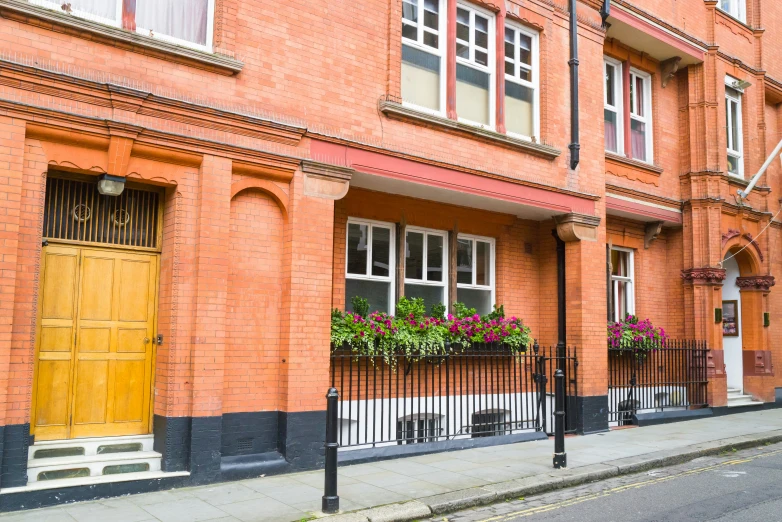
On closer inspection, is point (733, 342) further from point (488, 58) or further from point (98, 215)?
point (98, 215)

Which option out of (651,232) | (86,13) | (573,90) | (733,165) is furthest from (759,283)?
(86,13)

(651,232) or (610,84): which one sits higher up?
(610,84)

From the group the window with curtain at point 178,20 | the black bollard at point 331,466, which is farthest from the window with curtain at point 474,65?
the black bollard at point 331,466

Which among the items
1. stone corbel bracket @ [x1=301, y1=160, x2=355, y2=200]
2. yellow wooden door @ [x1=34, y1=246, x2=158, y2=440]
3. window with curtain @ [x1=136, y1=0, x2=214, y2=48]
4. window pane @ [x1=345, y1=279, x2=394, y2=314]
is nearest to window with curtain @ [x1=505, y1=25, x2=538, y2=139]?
window pane @ [x1=345, y1=279, x2=394, y2=314]

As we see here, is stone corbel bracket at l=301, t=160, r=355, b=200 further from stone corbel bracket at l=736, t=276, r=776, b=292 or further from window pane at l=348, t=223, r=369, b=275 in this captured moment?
stone corbel bracket at l=736, t=276, r=776, b=292

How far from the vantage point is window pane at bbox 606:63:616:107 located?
579 inches

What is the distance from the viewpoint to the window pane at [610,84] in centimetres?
1471

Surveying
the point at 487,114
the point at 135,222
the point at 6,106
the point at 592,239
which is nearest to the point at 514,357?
the point at 592,239

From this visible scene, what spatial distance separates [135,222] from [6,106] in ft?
6.39

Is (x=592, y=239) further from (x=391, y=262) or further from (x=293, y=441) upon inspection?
(x=293, y=441)

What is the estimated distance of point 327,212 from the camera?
9.16 metres

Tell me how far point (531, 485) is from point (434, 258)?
4.77 meters

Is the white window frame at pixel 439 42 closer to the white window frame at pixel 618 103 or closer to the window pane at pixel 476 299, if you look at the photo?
the window pane at pixel 476 299

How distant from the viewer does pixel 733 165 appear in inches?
657
